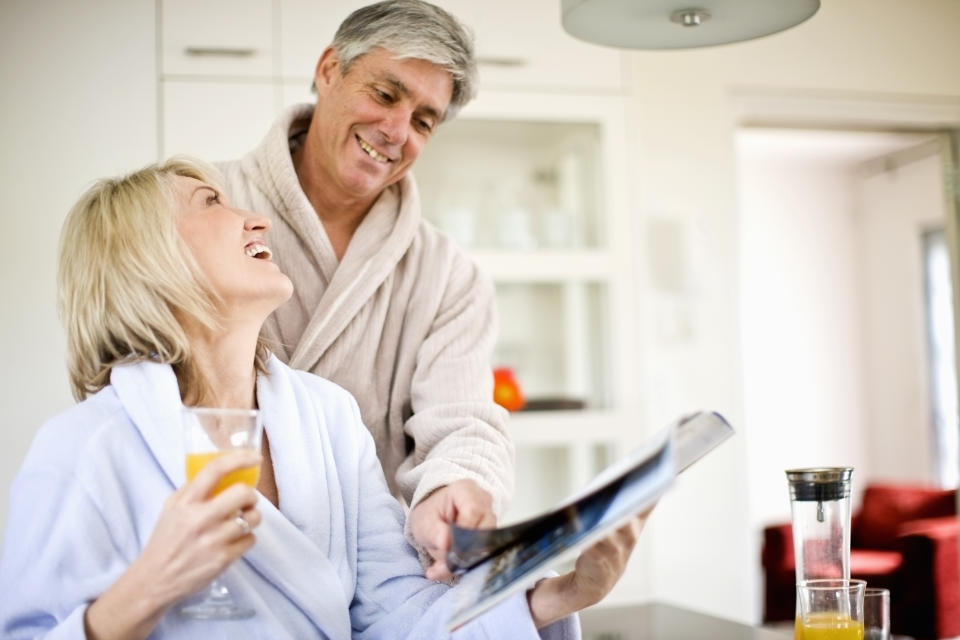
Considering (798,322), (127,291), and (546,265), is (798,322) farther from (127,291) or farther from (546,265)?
(127,291)

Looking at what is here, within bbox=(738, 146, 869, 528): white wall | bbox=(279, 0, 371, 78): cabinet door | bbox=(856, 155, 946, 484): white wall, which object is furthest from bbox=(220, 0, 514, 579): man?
bbox=(856, 155, 946, 484): white wall

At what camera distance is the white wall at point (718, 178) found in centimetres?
332

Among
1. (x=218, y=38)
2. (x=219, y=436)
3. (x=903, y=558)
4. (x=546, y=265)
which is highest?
(x=218, y=38)

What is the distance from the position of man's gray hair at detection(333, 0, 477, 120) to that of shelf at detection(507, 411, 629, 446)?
1.57 metres

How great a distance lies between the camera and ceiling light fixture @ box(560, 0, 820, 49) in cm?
147

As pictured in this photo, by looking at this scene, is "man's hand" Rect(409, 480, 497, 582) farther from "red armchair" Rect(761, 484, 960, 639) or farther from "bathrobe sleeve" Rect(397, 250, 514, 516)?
"red armchair" Rect(761, 484, 960, 639)

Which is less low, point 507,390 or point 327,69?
point 327,69

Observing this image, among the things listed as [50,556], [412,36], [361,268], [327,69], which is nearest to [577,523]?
[50,556]

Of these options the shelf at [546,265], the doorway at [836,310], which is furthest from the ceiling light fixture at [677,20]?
the doorway at [836,310]

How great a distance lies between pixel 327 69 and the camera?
172 centimetres

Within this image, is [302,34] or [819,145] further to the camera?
[819,145]

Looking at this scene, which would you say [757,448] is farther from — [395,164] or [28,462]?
[28,462]

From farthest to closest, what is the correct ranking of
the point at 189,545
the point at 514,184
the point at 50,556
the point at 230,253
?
the point at 514,184
the point at 230,253
the point at 50,556
the point at 189,545

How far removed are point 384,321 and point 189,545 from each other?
81 cm
